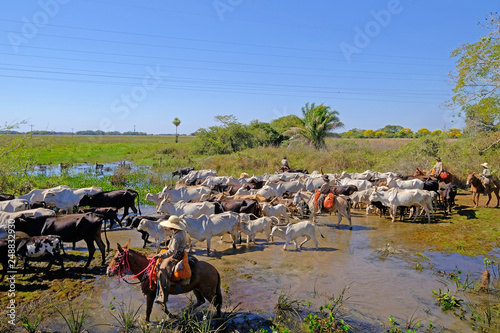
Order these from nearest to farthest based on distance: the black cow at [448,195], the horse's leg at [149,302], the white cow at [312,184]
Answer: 1. the horse's leg at [149,302]
2. the black cow at [448,195]
3. the white cow at [312,184]

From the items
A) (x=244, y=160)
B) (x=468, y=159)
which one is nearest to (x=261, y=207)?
(x=468, y=159)

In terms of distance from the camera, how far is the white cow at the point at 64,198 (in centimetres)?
1467

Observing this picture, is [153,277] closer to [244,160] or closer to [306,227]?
[306,227]

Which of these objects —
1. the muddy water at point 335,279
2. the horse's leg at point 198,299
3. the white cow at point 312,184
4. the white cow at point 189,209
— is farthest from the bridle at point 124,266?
the white cow at point 312,184

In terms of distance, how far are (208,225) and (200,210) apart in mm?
2115

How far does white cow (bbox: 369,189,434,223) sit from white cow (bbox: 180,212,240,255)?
7189mm

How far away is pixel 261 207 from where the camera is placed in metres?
14.8

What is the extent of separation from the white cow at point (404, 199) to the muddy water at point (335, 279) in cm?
234

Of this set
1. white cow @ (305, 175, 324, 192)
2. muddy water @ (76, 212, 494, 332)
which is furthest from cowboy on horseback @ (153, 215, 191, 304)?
white cow @ (305, 175, 324, 192)

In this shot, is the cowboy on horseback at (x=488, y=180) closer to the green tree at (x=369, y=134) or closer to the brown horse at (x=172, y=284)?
the brown horse at (x=172, y=284)

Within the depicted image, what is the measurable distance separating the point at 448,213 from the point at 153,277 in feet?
45.7

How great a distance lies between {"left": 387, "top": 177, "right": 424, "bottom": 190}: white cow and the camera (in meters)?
17.1

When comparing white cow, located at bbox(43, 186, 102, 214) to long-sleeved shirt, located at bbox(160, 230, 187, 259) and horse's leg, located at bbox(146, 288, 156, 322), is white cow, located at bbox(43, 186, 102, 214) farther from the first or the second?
long-sleeved shirt, located at bbox(160, 230, 187, 259)

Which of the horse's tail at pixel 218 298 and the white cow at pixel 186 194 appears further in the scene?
the white cow at pixel 186 194
